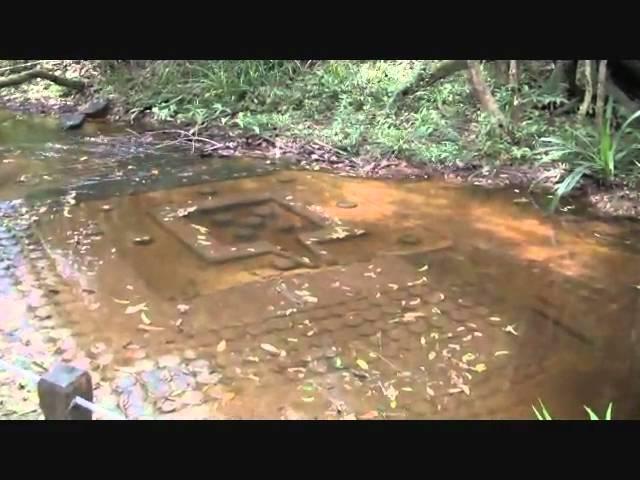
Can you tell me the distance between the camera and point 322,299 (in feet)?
13.4

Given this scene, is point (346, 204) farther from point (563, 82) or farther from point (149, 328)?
point (563, 82)

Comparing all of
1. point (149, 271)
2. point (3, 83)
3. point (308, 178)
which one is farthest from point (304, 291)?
point (3, 83)

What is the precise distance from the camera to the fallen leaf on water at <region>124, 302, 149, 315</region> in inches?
153

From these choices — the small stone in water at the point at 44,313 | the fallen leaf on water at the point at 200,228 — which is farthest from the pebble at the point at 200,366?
the fallen leaf on water at the point at 200,228

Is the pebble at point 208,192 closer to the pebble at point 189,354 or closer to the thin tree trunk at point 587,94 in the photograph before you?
the pebble at point 189,354

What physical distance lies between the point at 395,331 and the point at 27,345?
1.81 meters

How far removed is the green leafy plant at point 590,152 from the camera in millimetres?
5965

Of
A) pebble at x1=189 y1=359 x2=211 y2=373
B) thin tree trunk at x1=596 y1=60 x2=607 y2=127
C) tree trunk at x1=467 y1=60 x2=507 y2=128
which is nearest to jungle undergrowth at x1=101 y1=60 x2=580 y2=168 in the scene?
tree trunk at x1=467 y1=60 x2=507 y2=128

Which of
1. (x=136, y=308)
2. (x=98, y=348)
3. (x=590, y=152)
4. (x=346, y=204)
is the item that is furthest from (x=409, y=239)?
(x=98, y=348)

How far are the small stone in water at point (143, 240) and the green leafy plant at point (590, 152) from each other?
10.3 ft

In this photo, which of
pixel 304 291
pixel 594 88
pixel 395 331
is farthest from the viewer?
pixel 594 88

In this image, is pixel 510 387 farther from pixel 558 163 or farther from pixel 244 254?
pixel 558 163

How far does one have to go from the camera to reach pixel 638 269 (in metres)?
4.59

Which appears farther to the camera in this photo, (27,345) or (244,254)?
(244,254)
